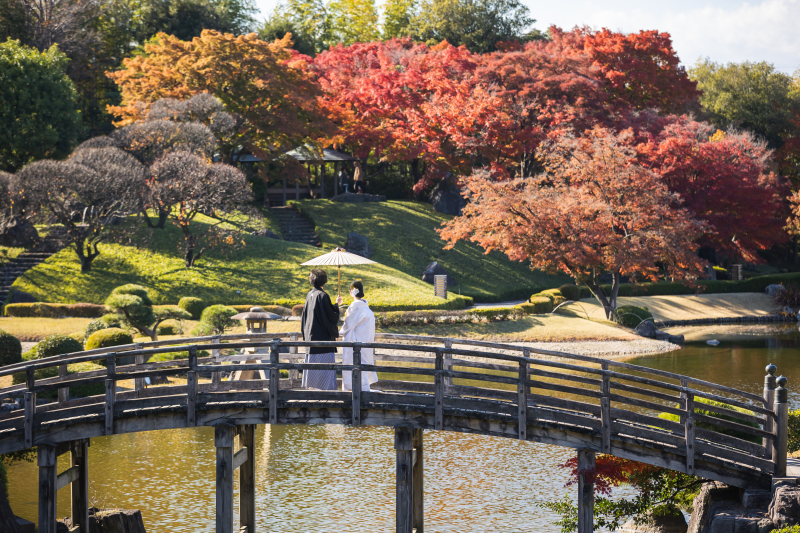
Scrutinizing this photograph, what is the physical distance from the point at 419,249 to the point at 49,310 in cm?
1892

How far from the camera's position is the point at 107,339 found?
2030cm

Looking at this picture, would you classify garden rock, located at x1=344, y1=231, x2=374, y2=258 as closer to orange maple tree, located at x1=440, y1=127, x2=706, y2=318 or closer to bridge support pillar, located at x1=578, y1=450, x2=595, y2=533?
orange maple tree, located at x1=440, y1=127, x2=706, y2=318

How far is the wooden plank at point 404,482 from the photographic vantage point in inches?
422

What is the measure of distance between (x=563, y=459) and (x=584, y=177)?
59.4 feet

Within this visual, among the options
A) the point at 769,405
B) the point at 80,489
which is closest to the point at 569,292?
the point at 769,405

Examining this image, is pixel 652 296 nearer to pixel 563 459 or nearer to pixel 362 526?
pixel 563 459

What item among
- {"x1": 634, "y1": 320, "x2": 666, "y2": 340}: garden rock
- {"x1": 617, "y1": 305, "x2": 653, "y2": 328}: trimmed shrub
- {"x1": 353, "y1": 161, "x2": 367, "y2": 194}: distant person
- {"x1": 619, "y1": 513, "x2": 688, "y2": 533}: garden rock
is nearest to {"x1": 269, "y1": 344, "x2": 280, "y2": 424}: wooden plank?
{"x1": 619, "y1": 513, "x2": 688, "y2": 533}: garden rock

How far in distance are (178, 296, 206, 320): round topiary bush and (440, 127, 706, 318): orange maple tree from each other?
11.9 metres

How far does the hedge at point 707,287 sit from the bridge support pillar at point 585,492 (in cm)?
2644

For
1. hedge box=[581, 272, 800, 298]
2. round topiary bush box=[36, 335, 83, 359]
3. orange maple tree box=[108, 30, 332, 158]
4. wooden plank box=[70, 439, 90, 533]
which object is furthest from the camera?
hedge box=[581, 272, 800, 298]

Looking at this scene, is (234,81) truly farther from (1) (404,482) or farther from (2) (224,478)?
(1) (404,482)

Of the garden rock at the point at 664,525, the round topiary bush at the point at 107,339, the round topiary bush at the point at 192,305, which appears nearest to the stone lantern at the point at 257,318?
the round topiary bush at the point at 107,339

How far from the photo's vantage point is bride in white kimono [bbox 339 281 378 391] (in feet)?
38.0

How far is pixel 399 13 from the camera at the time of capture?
2413 inches
